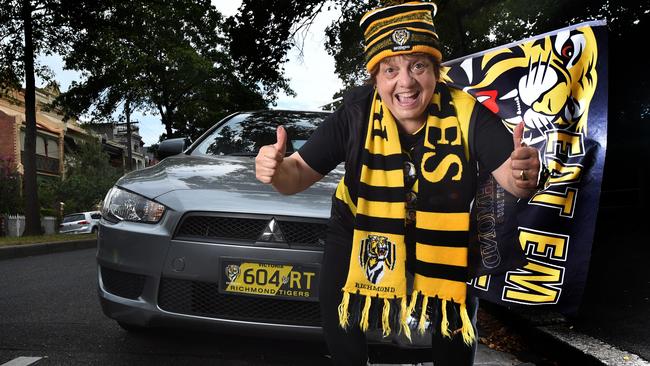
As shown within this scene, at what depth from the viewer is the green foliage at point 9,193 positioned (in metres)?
24.1

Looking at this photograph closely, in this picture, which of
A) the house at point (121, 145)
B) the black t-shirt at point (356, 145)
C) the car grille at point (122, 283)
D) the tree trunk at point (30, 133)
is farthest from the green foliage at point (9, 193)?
the black t-shirt at point (356, 145)

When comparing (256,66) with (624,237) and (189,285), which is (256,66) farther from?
(189,285)

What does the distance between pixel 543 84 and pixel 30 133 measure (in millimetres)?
13210

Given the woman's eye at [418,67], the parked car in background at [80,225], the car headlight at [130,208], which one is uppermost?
the woman's eye at [418,67]

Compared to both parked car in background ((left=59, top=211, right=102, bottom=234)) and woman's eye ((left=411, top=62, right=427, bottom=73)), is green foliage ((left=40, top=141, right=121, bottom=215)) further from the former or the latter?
woman's eye ((left=411, top=62, right=427, bottom=73))

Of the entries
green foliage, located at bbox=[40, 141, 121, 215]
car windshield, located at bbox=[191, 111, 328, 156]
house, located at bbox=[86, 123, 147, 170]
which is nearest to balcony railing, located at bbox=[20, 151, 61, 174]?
green foliage, located at bbox=[40, 141, 121, 215]

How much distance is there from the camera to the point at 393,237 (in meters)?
1.70

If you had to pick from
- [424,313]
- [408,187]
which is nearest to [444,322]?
[424,313]

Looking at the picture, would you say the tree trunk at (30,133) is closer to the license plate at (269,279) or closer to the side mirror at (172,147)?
the side mirror at (172,147)

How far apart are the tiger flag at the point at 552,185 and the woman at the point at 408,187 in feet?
0.43

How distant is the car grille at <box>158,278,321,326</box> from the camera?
8.59ft

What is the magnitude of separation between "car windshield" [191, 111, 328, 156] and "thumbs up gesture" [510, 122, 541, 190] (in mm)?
2513

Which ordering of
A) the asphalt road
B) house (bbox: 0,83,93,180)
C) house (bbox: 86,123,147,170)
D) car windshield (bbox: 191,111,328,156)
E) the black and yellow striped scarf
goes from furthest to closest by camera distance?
1. house (bbox: 86,123,147,170)
2. house (bbox: 0,83,93,180)
3. car windshield (bbox: 191,111,328,156)
4. the asphalt road
5. the black and yellow striped scarf

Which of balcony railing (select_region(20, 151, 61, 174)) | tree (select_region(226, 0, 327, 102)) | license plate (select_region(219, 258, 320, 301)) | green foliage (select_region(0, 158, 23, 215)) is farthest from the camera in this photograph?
balcony railing (select_region(20, 151, 61, 174))
